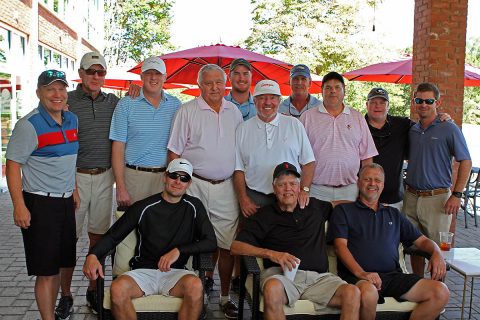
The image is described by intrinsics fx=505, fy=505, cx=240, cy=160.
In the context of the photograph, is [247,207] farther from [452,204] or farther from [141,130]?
[452,204]

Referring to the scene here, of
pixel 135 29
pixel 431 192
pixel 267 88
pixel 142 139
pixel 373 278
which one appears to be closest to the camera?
pixel 373 278

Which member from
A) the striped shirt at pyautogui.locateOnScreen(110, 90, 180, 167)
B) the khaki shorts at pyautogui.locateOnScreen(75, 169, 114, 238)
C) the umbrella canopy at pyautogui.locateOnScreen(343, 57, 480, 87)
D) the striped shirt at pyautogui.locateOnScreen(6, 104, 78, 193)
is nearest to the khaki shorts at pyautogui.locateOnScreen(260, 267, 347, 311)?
the striped shirt at pyautogui.locateOnScreen(110, 90, 180, 167)

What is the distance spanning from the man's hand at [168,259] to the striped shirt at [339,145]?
1483 millimetres

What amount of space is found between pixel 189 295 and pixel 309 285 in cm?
89

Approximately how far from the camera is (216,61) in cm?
824

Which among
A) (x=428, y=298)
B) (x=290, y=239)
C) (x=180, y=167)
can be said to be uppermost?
(x=180, y=167)

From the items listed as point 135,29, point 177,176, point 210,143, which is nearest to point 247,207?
point 210,143

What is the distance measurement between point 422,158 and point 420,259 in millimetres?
987

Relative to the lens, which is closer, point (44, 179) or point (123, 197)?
point (44, 179)

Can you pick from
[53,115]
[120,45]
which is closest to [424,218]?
[53,115]

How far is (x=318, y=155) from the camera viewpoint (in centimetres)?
448

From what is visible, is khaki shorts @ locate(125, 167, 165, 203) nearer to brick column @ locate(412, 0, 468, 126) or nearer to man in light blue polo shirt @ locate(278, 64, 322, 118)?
man in light blue polo shirt @ locate(278, 64, 322, 118)

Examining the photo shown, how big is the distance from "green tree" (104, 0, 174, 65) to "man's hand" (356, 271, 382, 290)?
68.0 ft

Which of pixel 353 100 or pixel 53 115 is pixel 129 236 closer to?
pixel 53 115
